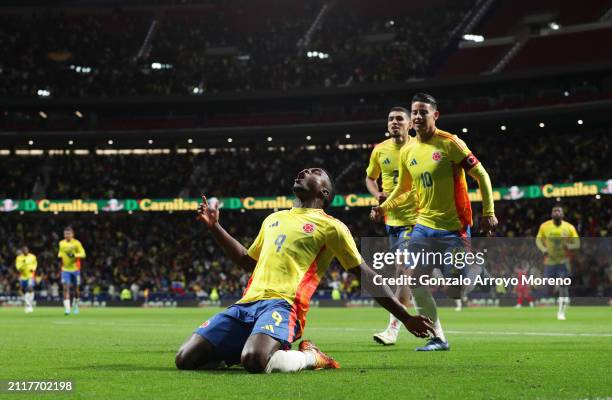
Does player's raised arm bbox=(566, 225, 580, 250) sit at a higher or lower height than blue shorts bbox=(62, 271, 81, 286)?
higher

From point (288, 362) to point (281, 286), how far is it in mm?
661

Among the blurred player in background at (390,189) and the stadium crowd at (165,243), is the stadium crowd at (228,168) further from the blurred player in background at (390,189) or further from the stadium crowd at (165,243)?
the blurred player in background at (390,189)

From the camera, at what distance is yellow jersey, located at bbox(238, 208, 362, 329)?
735 cm

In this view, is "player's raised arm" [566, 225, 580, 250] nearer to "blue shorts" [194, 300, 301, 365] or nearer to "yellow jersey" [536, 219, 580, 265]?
"yellow jersey" [536, 219, 580, 265]

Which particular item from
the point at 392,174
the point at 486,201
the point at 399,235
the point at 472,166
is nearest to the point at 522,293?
the point at 392,174

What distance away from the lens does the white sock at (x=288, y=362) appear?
6.95 metres

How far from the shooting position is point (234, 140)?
57.4 m

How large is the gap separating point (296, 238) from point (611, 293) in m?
26.2

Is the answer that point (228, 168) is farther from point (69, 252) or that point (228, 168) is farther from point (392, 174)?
point (392, 174)

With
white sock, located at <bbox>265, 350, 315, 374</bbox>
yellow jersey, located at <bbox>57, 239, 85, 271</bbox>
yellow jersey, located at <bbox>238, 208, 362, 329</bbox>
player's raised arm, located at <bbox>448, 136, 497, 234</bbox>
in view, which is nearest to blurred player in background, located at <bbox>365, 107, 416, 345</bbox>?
player's raised arm, located at <bbox>448, 136, 497, 234</bbox>

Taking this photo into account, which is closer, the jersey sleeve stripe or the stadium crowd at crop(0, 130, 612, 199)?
the jersey sleeve stripe

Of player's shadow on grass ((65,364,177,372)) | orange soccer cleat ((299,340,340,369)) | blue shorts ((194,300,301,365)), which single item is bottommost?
player's shadow on grass ((65,364,177,372))

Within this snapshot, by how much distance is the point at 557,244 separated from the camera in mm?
20516

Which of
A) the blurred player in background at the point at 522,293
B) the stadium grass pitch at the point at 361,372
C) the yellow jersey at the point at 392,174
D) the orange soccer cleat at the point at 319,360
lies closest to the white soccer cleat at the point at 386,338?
the stadium grass pitch at the point at 361,372
